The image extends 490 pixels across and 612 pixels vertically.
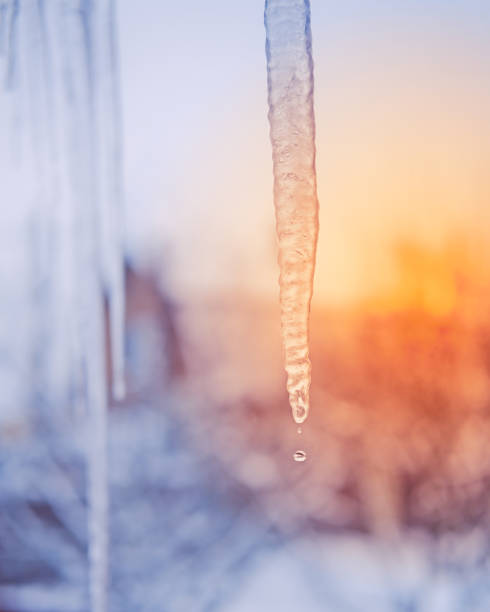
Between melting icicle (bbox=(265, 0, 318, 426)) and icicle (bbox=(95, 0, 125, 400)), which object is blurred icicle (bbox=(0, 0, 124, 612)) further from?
melting icicle (bbox=(265, 0, 318, 426))

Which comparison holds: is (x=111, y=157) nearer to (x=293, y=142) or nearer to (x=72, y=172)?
(x=72, y=172)

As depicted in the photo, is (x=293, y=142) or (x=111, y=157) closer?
(x=293, y=142)

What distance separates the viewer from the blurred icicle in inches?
39.2

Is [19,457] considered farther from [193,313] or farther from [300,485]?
[300,485]

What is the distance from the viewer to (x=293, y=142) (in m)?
0.72

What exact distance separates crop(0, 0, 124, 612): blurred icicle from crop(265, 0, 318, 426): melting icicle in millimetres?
410

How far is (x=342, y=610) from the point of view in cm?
161

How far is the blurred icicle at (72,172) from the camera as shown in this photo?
1.00m

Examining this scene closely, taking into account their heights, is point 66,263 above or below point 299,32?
below

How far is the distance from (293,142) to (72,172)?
20.8 inches

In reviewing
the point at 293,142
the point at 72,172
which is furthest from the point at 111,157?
the point at 293,142

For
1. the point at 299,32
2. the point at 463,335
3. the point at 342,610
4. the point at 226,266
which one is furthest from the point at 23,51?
the point at 342,610

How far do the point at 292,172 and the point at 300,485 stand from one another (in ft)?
4.31

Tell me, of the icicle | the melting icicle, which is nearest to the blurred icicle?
→ the icicle
